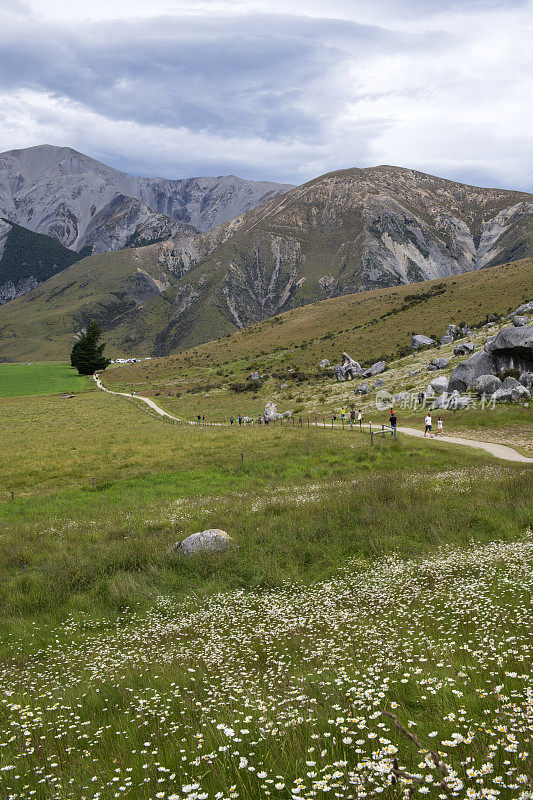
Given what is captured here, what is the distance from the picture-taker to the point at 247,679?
22.8 ft

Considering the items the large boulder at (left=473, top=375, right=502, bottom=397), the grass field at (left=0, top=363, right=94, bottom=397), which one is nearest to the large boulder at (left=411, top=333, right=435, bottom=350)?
the large boulder at (left=473, top=375, right=502, bottom=397)

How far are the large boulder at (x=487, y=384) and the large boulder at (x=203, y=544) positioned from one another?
35852 millimetres

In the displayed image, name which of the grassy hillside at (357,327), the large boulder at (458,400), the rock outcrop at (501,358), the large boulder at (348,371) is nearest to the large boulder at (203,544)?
the large boulder at (458,400)

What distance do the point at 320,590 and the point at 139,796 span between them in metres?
7.73

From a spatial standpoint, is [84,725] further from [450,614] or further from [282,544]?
[282,544]

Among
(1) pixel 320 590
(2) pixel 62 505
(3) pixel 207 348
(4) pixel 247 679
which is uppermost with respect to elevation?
(3) pixel 207 348

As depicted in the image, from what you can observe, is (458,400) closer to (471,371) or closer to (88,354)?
(471,371)

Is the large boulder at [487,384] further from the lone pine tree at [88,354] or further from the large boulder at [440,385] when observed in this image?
the lone pine tree at [88,354]

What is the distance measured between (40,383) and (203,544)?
12650 centimetres

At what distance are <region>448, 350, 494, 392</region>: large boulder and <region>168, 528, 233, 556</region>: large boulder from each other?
39.1 m

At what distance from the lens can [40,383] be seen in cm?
12525

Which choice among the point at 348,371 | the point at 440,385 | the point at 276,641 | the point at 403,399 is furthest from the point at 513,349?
the point at 276,641

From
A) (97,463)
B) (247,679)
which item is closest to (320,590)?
(247,679)

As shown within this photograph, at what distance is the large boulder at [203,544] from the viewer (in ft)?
48.4
